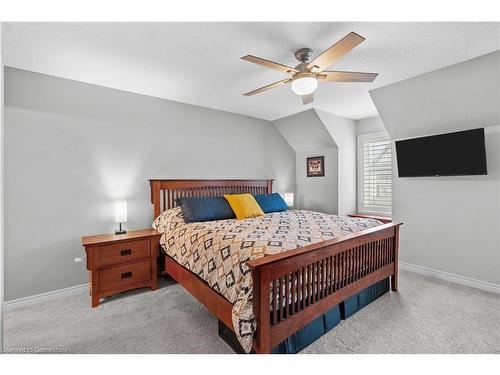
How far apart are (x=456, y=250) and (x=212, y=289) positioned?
9.95 feet

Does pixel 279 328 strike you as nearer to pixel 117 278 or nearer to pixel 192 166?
pixel 117 278

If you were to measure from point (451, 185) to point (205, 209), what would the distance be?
3103 millimetres

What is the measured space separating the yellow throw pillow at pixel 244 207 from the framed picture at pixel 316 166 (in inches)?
75.7

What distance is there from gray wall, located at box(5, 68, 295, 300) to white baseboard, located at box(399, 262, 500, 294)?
3345 millimetres

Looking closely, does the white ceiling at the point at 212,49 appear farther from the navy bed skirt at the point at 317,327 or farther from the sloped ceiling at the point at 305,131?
the navy bed skirt at the point at 317,327

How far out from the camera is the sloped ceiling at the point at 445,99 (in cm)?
248

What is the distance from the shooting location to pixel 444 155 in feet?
9.72

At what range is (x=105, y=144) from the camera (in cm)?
303

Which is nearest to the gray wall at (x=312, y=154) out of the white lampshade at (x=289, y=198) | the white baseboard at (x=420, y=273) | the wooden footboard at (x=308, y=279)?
the white lampshade at (x=289, y=198)

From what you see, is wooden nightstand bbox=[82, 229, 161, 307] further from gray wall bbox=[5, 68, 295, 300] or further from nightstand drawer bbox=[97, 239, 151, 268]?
gray wall bbox=[5, 68, 295, 300]

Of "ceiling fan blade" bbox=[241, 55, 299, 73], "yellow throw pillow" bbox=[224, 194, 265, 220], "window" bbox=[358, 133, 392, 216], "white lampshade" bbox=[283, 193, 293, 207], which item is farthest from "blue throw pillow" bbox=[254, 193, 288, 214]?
"ceiling fan blade" bbox=[241, 55, 299, 73]

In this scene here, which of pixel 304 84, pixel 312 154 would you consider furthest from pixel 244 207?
pixel 312 154

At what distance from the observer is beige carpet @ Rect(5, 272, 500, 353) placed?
1855 millimetres
